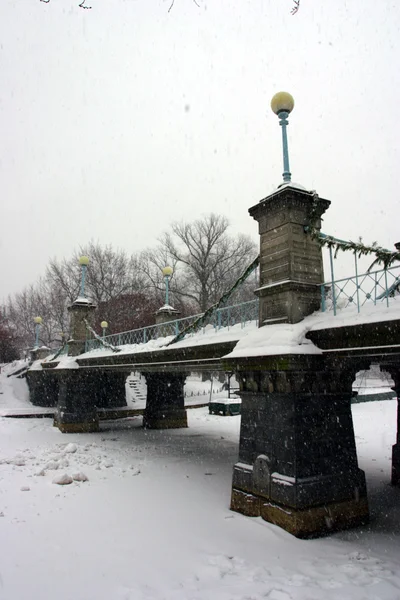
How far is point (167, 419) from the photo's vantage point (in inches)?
786

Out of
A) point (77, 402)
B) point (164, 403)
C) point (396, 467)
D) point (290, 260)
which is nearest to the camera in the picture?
point (290, 260)

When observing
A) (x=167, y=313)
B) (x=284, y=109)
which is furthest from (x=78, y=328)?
(x=284, y=109)

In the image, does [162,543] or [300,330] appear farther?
[300,330]

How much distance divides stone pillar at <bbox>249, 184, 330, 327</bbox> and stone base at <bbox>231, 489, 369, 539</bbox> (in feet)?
9.77

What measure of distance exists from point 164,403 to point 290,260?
14719 millimetres

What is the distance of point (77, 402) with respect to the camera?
18391 millimetres

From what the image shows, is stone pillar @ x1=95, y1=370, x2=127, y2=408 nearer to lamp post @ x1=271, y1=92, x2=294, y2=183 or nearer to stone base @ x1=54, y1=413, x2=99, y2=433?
stone base @ x1=54, y1=413, x2=99, y2=433

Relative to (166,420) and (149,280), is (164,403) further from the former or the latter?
(149,280)

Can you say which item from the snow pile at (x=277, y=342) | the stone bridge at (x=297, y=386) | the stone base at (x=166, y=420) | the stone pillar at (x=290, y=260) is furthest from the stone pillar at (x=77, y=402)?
the stone pillar at (x=290, y=260)

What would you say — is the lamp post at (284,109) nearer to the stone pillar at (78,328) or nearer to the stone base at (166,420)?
the stone pillar at (78,328)

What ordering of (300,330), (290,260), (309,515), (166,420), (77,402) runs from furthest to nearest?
(166,420), (77,402), (290,260), (300,330), (309,515)

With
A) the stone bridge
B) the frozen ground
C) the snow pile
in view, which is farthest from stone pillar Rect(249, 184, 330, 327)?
the frozen ground

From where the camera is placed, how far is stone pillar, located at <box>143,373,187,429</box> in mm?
19828

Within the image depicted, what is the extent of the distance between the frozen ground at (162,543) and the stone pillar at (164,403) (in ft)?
25.7
